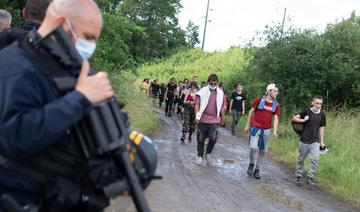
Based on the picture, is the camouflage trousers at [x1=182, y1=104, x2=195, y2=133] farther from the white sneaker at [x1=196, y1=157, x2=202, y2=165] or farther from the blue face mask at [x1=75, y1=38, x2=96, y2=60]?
the blue face mask at [x1=75, y1=38, x2=96, y2=60]

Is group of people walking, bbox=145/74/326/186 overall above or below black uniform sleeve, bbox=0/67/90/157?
below

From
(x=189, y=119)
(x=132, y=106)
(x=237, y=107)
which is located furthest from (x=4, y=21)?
(x=237, y=107)

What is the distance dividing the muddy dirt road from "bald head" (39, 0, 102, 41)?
3651mm

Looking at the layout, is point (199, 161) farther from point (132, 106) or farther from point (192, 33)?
point (192, 33)

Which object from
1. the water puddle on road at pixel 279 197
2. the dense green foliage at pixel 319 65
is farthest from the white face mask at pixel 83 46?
the dense green foliage at pixel 319 65

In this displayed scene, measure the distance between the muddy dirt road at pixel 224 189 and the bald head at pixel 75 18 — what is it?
3.65 m

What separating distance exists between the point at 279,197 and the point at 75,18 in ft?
25.1

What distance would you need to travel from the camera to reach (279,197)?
966 centimetres

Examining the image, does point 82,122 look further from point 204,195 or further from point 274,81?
point 274,81

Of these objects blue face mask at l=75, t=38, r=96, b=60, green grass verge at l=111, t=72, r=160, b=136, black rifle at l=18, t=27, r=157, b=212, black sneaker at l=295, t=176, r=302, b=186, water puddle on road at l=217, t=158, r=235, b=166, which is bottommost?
water puddle on road at l=217, t=158, r=235, b=166

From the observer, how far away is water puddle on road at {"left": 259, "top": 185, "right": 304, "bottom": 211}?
361 inches

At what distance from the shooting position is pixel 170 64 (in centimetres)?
5394

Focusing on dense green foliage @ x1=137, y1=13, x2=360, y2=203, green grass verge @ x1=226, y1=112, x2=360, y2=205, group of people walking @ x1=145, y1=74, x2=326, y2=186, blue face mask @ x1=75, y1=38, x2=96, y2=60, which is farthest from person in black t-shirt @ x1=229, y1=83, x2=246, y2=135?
blue face mask @ x1=75, y1=38, x2=96, y2=60

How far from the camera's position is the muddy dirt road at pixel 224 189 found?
324 inches
